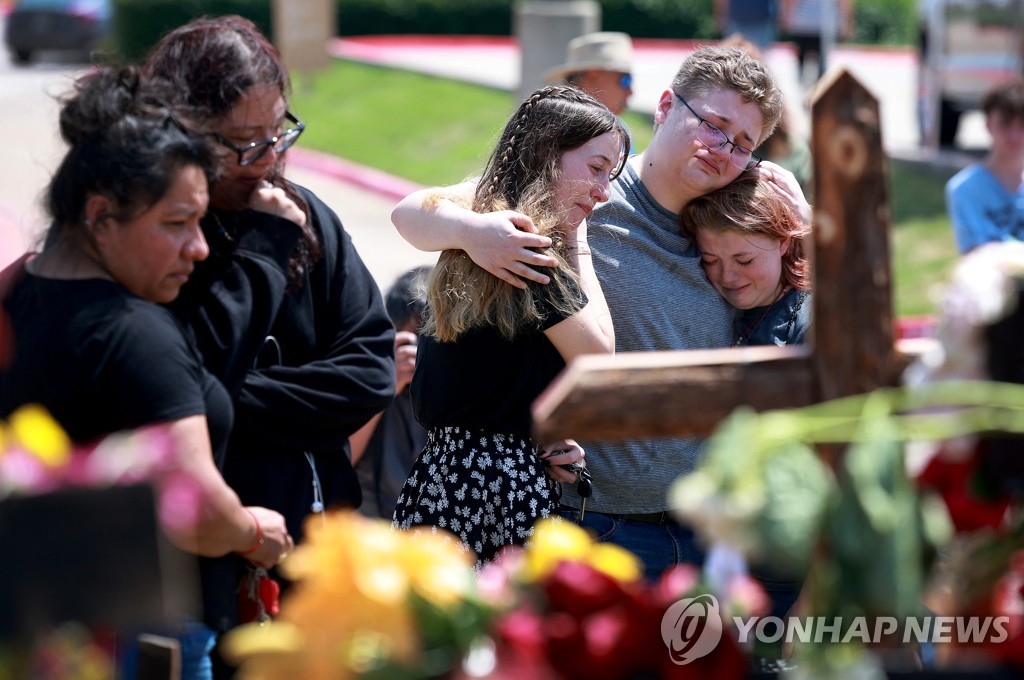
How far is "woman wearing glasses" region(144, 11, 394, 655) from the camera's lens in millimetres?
2496

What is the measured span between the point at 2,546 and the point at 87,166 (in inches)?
33.1

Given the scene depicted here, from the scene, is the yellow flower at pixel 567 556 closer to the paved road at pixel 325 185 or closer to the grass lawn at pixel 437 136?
the paved road at pixel 325 185

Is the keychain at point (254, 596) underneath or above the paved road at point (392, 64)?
above

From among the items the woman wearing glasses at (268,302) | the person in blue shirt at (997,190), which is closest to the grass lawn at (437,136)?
the person in blue shirt at (997,190)

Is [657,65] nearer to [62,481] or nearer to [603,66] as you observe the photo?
[603,66]

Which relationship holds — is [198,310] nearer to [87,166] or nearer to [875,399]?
[87,166]

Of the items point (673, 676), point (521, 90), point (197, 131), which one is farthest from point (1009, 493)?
point (521, 90)

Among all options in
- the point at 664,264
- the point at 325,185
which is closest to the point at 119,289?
the point at 664,264

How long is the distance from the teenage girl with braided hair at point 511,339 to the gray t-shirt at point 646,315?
13 cm

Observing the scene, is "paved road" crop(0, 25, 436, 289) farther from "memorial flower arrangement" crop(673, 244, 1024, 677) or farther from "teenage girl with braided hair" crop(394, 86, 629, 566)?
"memorial flower arrangement" crop(673, 244, 1024, 677)

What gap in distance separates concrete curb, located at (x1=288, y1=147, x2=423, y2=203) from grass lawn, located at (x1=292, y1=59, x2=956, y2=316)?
0.14m

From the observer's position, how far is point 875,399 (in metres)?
1.64

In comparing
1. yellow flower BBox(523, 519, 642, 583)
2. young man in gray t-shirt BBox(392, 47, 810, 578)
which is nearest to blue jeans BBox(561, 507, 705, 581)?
young man in gray t-shirt BBox(392, 47, 810, 578)

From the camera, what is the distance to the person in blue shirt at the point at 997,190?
6051mm
